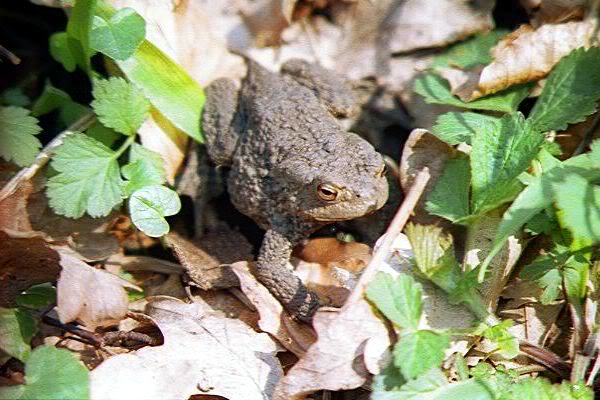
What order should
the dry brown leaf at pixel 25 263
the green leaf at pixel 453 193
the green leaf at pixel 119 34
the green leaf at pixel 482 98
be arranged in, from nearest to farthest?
the green leaf at pixel 453 193 < the dry brown leaf at pixel 25 263 < the green leaf at pixel 119 34 < the green leaf at pixel 482 98

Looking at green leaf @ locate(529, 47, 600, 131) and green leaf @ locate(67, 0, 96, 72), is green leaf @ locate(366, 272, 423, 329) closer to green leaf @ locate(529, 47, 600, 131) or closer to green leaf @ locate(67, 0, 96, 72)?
green leaf @ locate(529, 47, 600, 131)

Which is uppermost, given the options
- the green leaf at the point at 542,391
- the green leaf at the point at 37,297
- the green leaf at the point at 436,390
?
the green leaf at the point at 542,391

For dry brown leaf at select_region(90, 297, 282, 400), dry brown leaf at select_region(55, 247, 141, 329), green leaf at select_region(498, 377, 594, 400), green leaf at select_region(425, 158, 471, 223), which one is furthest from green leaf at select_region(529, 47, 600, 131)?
dry brown leaf at select_region(55, 247, 141, 329)

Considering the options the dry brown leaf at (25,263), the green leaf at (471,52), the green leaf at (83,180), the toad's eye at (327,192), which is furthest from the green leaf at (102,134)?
the green leaf at (471,52)

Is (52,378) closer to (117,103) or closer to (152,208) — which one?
(152,208)

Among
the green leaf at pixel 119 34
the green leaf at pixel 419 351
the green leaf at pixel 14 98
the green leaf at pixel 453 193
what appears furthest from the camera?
the green leaf at pixel 14 98

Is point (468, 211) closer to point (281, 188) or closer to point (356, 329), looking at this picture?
point (356, 329)

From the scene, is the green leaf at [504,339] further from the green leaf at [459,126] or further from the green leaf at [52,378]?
the green leaf at [52,378]
